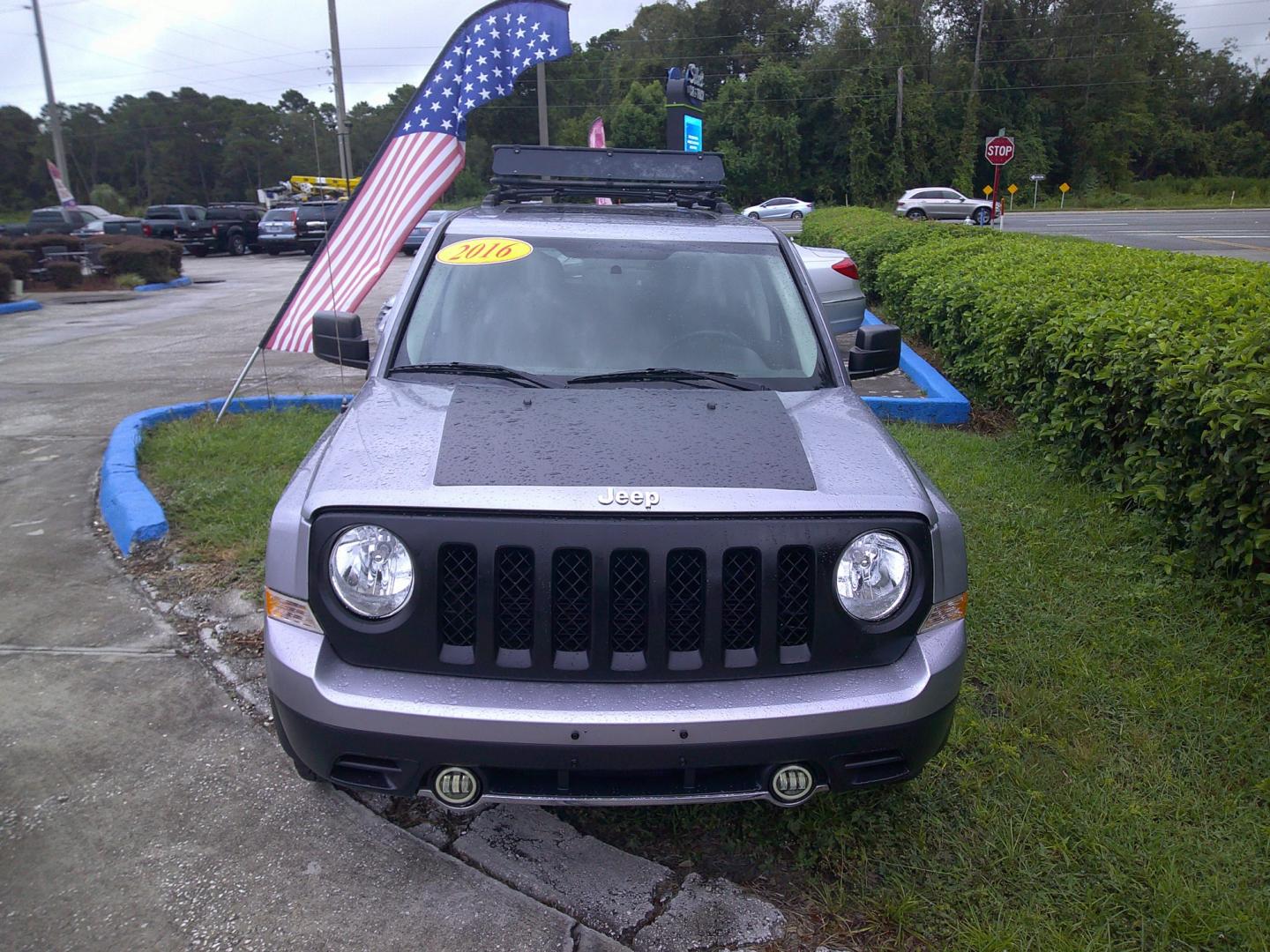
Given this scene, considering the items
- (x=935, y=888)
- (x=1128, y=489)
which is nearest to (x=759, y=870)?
(x=935, y=888)

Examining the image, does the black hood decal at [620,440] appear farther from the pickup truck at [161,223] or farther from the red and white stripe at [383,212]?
the pickup truck at [161,223]

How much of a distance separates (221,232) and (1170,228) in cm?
3171

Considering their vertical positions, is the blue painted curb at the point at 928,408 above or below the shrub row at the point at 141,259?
below

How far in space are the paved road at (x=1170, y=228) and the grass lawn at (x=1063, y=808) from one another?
1551 centimetres

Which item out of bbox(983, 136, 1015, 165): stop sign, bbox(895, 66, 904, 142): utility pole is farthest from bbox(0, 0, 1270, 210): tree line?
bbox(983, 136, 1015, 165): stop sign

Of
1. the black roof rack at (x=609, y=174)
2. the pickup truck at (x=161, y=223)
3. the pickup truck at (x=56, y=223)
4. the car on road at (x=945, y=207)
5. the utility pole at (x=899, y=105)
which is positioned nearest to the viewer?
the black roof rack at (x=609, y=174)

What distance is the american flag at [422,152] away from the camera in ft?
21.6

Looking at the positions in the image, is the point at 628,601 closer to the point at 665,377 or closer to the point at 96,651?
the point at 665,377

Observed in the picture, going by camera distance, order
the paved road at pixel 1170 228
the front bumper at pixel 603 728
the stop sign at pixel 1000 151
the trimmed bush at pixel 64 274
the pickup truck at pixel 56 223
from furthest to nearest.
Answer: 1. the pickup truck at pixel 56 223
2. the stop sign at pixel 1000 151
3. the paved road at pixel 1170 228
4. the trimmed bush at pixel 64 274
5. the front bumper at pixel 603 728

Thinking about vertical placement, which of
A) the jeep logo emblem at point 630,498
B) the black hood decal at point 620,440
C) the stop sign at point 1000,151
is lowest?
the jeep logo emblem at point 630,498

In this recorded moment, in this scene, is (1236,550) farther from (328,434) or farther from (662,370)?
(328,434)

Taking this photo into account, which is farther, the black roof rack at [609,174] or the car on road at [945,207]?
the car on road at [945,207]

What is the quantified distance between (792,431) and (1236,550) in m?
2.23

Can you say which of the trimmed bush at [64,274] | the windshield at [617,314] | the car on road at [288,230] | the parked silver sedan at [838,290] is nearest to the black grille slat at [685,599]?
the windshield at [617,314]
